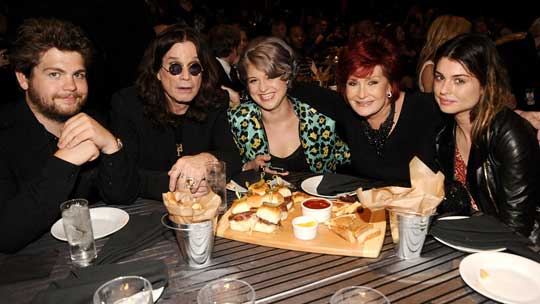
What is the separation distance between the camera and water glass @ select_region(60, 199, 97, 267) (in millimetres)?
1648

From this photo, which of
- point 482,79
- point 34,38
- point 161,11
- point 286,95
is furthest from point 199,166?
point 161,11

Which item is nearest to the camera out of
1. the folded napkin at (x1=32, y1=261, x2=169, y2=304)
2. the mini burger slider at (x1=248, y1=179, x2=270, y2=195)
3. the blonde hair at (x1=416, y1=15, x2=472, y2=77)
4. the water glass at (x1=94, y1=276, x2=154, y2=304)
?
the water glass at (x1=94, y1=276, x2=154, y2=304)

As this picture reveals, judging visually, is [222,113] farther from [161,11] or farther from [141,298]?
[161,11]

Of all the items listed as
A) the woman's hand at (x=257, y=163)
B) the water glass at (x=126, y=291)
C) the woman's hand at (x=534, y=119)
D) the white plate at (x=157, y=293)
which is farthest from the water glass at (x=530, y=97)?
the water glass at (x=126, y=291)

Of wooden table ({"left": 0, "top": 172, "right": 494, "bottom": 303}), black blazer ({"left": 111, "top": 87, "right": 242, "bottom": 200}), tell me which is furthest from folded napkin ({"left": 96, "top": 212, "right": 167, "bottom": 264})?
black blazer ({"left": 111, "top": 87, "right": 242, "bottom": 200})

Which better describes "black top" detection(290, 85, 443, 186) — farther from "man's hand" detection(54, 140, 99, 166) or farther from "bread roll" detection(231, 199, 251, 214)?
"man's hand" detection(54, 140, 99, 166)

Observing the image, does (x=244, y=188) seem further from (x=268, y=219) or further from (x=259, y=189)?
(x=268, y=219)

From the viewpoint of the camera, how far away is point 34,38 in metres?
2.30

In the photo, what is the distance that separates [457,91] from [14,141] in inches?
105

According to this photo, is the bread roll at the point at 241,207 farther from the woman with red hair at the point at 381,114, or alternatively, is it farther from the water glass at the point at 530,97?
the water glass at the point at 530,97

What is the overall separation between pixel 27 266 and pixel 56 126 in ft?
3.58

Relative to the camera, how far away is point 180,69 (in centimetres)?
293

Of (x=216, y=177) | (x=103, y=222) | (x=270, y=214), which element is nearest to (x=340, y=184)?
(x=270, y=214)

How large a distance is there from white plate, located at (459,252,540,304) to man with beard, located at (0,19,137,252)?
168cm
